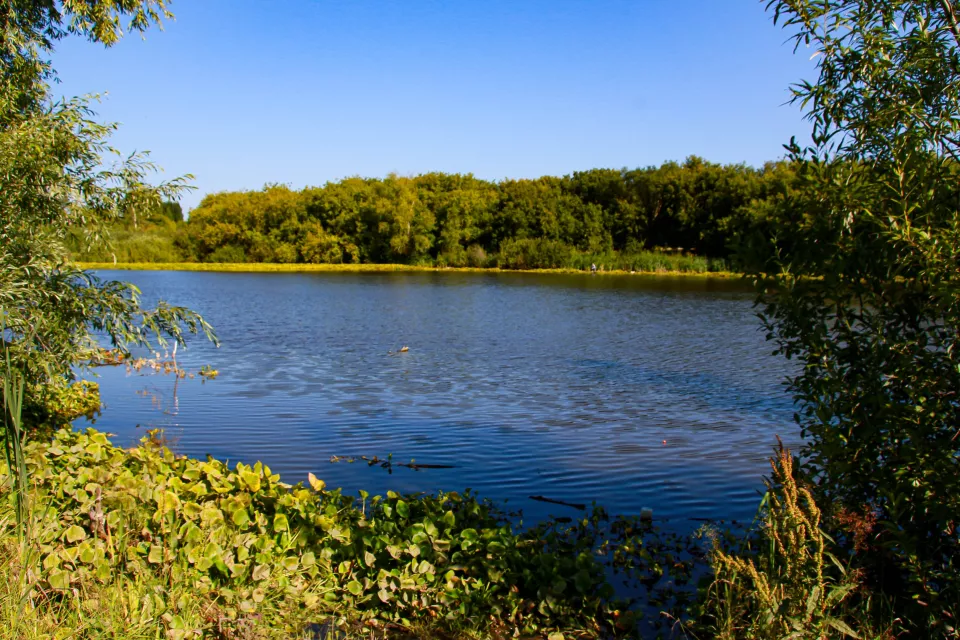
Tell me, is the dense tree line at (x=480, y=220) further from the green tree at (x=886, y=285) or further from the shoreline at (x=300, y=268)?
the green tree at (x=886, y=285)

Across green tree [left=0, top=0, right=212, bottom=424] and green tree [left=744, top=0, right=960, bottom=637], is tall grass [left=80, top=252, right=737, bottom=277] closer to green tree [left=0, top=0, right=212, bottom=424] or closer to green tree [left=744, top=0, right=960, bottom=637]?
green tree [left=0, top=0, right=212, bottom=424]

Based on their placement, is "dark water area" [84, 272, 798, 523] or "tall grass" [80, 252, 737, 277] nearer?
"dark water area" [84, 272, 798, 523]

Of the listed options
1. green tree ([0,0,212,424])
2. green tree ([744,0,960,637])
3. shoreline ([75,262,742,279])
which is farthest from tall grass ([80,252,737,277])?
green tree ([744,0,960,637])

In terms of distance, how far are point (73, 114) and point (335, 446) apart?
5608 millimetres

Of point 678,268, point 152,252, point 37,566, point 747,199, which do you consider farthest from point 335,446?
point 152,252

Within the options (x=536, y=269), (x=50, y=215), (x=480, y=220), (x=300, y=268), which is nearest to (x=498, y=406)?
(x=50, y=215)

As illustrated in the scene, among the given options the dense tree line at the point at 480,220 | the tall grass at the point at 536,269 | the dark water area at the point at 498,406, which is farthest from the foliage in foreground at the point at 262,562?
the dense tree line at the point at 480,220

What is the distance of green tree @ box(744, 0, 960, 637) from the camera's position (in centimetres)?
442

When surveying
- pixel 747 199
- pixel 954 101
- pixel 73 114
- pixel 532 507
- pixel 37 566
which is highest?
pixel 747 199

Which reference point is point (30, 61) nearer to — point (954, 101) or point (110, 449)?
point (110, 449)

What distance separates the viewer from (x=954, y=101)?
179 inches

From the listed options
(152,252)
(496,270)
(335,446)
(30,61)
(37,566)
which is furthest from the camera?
(152,252)

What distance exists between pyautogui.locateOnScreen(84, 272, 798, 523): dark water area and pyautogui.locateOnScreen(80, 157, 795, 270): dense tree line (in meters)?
46.5

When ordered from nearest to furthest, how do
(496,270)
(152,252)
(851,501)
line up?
(851,501) < (496,270) < (152,252)
